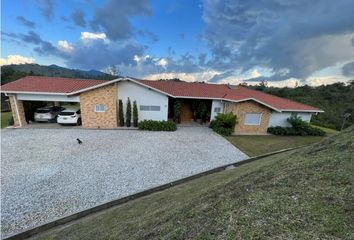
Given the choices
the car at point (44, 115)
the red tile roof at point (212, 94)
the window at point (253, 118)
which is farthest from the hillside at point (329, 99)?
the car at point (44, 115)

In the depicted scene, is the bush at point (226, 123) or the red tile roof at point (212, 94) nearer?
the bush at point (226, 123)

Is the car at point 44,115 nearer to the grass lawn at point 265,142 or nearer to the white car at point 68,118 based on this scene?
the white car at point 68,118

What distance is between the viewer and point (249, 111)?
17.2 m

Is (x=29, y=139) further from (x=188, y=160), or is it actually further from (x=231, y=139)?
(x=231, y=139)

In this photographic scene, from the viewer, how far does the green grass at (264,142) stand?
13.0m

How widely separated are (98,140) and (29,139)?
4.85 meters

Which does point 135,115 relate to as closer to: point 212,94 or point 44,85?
point 212,94

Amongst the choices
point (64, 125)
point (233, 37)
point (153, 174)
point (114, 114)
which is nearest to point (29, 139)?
point (64, 125)

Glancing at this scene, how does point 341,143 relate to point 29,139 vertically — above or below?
above

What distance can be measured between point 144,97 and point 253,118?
10726 millimetres

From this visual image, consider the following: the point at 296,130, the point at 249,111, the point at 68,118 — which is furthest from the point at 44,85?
the point at 296,130

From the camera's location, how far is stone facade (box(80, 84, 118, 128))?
16406 mm

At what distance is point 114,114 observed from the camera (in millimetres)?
17000

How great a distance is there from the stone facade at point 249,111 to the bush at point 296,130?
40.4 inches
